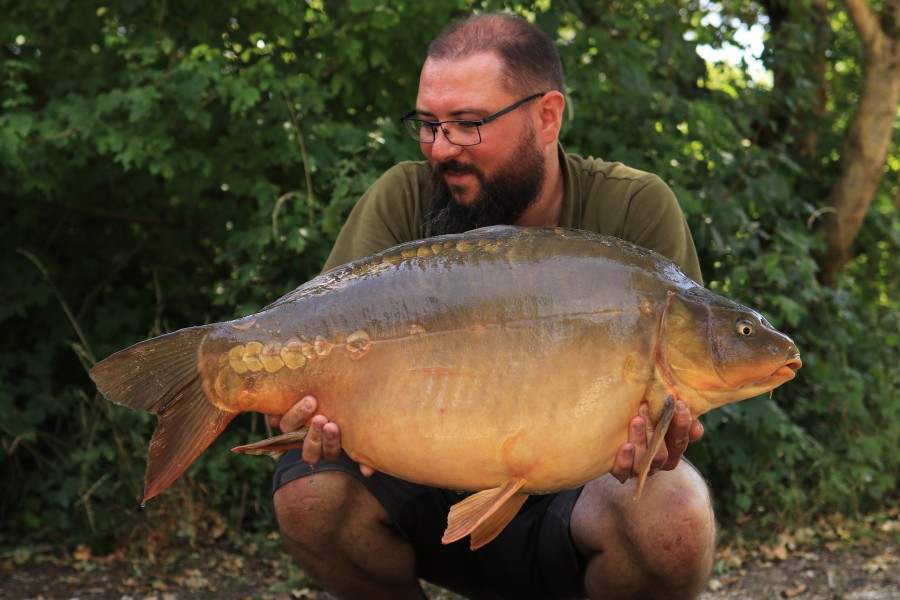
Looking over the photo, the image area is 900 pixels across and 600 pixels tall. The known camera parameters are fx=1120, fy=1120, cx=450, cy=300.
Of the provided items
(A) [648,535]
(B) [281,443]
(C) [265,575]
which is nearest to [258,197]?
(C) [265,575]

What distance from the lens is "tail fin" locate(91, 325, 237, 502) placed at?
1803 mm

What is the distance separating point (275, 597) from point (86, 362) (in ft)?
4.13

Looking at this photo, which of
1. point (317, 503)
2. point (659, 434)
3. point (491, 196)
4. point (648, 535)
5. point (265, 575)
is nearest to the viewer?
point (659, 434)

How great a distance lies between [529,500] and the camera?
232 cm

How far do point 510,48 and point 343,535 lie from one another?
1071mm

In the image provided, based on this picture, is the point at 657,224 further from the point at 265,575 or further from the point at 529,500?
the point at 265,575

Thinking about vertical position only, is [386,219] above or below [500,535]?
above

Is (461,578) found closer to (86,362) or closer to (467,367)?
(467,367)

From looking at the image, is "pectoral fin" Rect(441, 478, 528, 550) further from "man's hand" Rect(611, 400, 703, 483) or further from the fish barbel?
"man's hand" Rect(611, 400, 703, 483)

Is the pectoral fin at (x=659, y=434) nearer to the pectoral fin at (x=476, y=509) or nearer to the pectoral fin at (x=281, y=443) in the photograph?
the pectoral fin at (x=476, y=509)

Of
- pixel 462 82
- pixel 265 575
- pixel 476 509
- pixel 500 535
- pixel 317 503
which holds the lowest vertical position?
pixel 265 575

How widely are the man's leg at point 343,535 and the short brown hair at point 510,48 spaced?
0.89m

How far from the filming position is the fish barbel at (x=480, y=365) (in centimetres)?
177

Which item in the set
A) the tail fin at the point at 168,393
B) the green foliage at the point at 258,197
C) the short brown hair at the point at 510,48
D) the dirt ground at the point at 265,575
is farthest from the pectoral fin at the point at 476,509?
the green foliage at the point at 258,197
